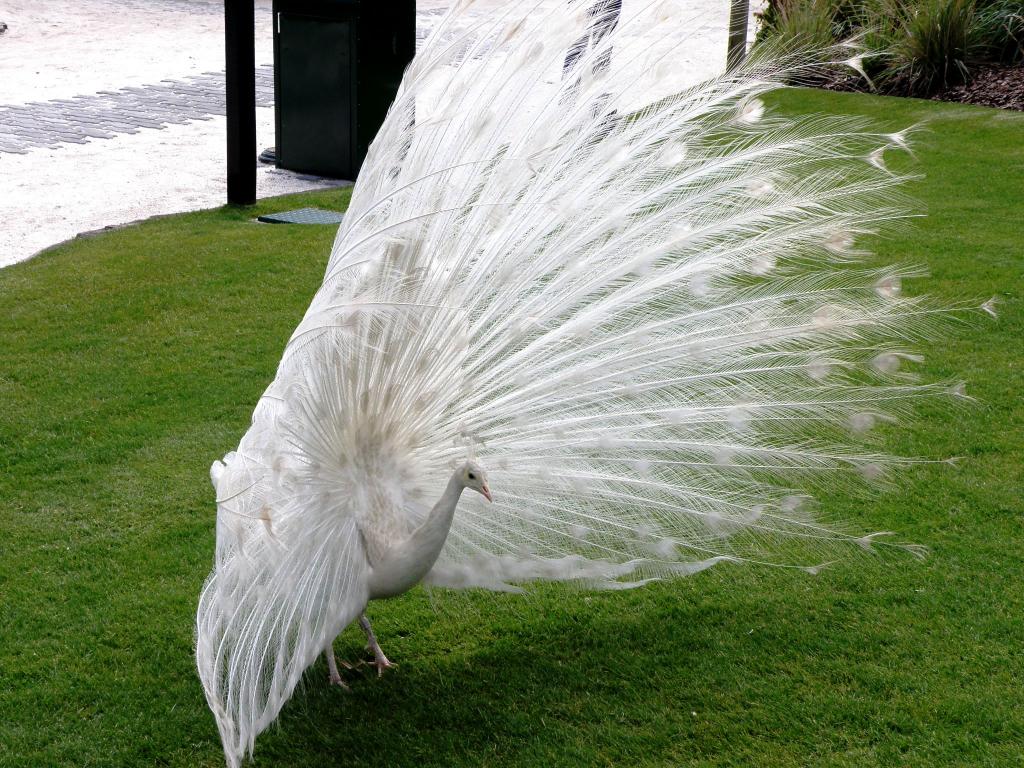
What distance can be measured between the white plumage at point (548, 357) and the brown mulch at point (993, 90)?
7623 mm

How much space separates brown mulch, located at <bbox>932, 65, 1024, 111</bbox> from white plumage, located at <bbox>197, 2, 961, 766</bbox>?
25.0 ft

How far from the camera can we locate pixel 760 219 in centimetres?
392

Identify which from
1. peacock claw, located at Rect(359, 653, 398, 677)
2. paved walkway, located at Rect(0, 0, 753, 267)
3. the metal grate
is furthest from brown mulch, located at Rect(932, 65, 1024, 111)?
peacock claw, located at Rect(359, 653, 398, 677)

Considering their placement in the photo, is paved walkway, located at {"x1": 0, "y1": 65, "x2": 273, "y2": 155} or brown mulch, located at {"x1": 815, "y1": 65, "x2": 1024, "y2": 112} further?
paved walkway, located at {"x1": 0, "y1": 65, "x2": 273, "y2": 155}

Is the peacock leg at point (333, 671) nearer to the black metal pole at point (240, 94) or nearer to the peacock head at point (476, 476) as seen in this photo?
the peacock head at point (476, 476)

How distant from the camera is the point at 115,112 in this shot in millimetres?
12320

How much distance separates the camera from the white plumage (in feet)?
10.9

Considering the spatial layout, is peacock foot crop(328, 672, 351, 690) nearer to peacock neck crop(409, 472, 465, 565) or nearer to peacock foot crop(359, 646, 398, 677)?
peacock foot crop(359, 646, 398, 677)

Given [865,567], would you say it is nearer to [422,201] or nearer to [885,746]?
[885,746]

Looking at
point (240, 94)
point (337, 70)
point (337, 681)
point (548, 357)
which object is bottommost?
point (337, 681)

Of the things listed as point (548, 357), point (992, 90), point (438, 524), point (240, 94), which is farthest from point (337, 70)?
point (438, 524)

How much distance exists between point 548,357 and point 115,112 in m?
10.1

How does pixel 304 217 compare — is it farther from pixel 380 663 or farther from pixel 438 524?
pixel 438 524

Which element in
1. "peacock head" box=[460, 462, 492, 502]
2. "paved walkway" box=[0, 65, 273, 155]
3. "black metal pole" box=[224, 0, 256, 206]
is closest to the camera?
"peacock head" box=[460, 462, 492, 502]
